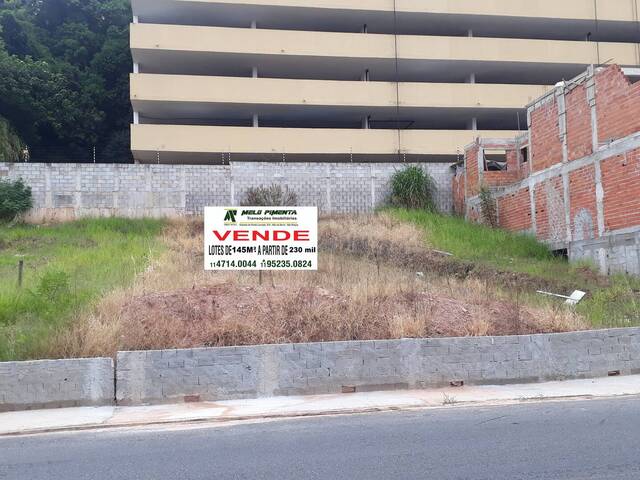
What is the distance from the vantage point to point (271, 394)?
29.3ft

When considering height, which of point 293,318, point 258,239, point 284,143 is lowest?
point 293,318

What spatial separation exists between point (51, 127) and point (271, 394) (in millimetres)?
32510

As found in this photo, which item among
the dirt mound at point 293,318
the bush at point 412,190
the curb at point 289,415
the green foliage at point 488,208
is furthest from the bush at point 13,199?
the green foliage at point 488,208

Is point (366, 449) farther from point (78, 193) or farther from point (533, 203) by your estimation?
point (78, 193)

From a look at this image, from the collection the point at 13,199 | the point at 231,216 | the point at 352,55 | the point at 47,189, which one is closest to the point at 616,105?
the point at 231,216

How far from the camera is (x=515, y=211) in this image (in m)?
20.4

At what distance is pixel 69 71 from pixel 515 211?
3003 centimetres

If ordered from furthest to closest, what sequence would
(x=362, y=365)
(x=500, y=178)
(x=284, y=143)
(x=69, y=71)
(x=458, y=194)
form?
(x=69, y=71) → (x=284, y=143) → (x=458, y=194) → (x=500, y=178) → (x=362, y=365)

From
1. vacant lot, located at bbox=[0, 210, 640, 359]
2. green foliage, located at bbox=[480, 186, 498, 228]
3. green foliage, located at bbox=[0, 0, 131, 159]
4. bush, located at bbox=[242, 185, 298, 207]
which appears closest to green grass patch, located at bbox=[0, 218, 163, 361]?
vacant lot, located at bbox=[0, 210, 640, 359]

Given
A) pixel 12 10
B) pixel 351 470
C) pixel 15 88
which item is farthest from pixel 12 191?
pixel 12 10

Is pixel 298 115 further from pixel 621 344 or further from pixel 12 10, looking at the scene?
pixel 621 344

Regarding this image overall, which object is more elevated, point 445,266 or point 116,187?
point 116,187

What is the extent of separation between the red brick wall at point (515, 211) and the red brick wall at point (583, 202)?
2.29 metres

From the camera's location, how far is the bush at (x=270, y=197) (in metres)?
23.4
